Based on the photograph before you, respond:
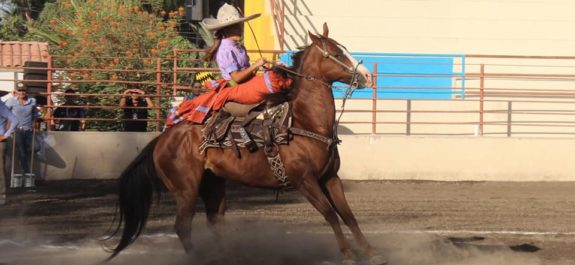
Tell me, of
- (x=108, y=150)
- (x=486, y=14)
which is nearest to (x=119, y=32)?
(x=108, y=150)

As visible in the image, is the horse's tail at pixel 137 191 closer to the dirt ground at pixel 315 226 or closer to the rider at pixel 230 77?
the dirt ground at pixel 315 226

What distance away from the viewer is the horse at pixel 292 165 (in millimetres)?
7883

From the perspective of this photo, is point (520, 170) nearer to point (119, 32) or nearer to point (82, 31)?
point (119, 32)

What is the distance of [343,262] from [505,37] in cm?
1534

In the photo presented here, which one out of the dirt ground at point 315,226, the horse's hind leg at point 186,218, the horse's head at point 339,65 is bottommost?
the dirt ground at point 315,226

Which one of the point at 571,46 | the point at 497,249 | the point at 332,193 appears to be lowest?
the point at 497,249

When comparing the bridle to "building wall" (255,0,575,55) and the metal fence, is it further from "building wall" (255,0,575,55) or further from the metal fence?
"building wall" (255,0,575,55)

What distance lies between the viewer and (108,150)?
16969mm

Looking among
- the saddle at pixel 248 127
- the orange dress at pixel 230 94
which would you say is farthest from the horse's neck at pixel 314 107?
the orange dress at pixel 230 94

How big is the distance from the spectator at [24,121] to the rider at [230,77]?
7.96 metres

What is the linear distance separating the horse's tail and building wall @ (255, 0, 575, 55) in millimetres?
13068

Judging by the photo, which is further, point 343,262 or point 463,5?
point 463,5

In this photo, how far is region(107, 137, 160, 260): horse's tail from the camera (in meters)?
8.63

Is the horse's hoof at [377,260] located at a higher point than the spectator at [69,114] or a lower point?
lower
